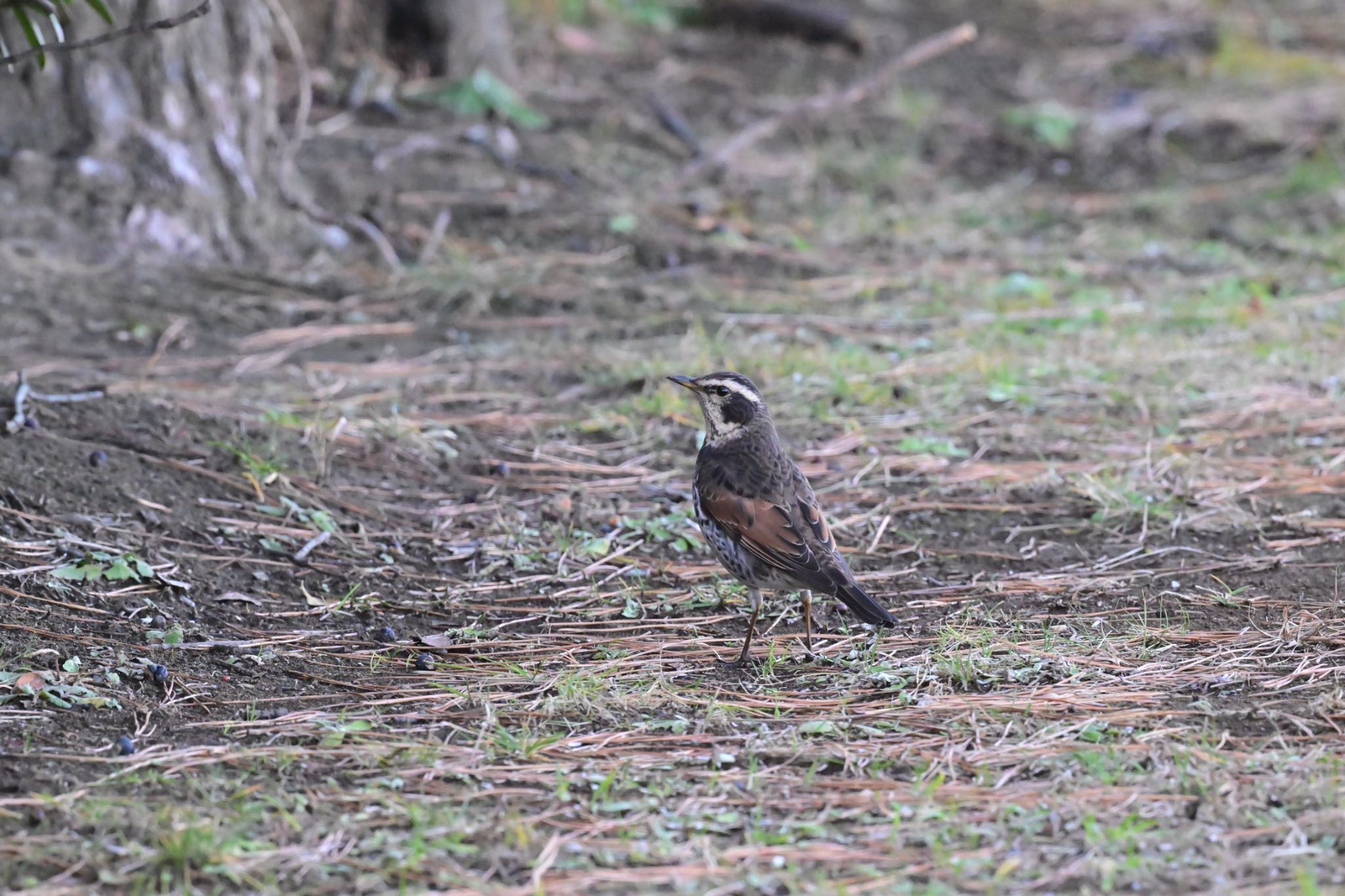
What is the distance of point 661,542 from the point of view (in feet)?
19.1

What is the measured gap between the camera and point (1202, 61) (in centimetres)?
1477

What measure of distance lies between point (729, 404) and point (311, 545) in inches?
63.8

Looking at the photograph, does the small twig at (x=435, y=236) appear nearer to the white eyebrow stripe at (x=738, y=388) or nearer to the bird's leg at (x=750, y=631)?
the white eyebrow stripe at (x=738, y=388)

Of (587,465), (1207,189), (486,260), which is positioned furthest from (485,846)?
(1207,189)

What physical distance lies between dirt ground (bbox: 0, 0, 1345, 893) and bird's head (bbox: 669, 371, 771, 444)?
0.50 metres

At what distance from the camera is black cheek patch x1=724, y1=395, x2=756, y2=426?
5641 mm

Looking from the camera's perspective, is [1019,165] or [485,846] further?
[1019,165]

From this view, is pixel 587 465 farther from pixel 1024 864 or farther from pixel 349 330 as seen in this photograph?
pixel 1024 864

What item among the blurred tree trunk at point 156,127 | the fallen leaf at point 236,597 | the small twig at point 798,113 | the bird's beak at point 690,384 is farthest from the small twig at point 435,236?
the fallen leaf at point 236,597

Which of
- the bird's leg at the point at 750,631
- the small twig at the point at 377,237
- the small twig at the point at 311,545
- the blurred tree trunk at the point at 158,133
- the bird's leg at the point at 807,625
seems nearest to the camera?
the bird's leg at the point at 750,631

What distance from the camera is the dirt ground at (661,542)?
11.3 feet

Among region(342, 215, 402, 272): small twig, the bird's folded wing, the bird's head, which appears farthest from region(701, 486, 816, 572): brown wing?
region(342, 215, 402, 272): small twig

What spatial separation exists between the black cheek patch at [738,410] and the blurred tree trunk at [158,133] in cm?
427

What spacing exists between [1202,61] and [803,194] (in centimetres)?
575
